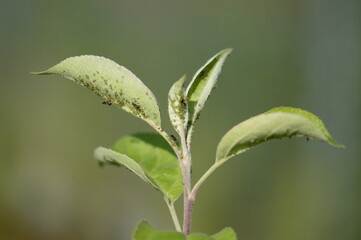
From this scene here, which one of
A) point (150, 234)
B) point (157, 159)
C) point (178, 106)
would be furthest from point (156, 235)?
point (157, 159)

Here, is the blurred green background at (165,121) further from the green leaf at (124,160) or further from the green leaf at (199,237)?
the green leaf at (199,237)

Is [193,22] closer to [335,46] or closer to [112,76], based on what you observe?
[335,46]

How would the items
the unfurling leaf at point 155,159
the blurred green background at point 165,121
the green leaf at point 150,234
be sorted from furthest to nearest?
the blurred green background at point 165,121 → the unfurling leaf at point 155,159 → the green leaf at point 150,234

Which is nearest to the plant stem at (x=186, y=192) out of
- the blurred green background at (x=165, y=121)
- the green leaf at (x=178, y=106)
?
the green leaf at (x=178, y=106)

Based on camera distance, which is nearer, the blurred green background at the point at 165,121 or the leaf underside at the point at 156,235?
the leaf underside at the point at 156,235

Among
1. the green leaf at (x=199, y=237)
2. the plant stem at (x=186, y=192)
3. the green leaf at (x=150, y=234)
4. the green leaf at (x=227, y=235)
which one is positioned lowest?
the green leaf at (x=227, y=235)

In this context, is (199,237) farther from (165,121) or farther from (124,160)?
(165,121)

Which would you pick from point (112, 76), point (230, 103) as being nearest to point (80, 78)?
point (112, 76)
